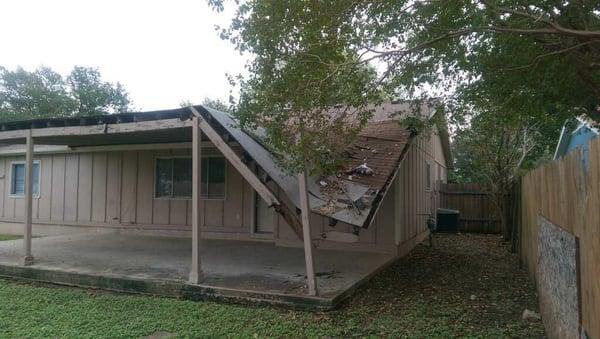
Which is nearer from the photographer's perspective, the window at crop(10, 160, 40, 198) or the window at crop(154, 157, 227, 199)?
the window at crop(154, 157, 227, 199)

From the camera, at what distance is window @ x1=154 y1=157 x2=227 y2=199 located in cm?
1123

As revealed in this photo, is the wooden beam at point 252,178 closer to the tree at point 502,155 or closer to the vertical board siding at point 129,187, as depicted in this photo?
the vertical board siding at point 129,187

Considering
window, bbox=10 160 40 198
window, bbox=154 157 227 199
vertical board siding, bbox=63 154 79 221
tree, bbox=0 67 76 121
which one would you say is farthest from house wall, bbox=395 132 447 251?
tree, bbox=0 67 76 121

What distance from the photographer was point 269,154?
23.3 feet

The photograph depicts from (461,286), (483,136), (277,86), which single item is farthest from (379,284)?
(483,136)

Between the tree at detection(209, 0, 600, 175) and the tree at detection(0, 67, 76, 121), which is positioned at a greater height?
the tree at detection(0, 67, 76, 121)

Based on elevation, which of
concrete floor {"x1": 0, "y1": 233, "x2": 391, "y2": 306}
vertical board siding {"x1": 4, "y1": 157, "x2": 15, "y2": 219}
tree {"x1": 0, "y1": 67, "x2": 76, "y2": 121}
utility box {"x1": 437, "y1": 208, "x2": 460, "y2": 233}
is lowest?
concrete floor {"x1": 0, "y1": 233, "x2": 391, "y2": 306}

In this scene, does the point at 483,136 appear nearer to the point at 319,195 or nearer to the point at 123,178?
the point at 319,195

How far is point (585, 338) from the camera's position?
9.11ft

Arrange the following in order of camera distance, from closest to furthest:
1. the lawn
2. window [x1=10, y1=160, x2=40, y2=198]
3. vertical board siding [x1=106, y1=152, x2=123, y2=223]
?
the lawn
vertical board siding [x1=106, y1=152, x2=123, y2=223]
window [x1=10, y1=160, x2=40, y2=198]

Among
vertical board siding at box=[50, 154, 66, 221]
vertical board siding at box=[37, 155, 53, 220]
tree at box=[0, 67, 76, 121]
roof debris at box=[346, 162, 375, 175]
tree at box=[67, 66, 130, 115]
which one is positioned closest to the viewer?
roof debris at box=[346, 162, 375, 175]

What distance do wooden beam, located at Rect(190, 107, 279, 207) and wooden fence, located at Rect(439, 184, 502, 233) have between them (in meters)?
10.3

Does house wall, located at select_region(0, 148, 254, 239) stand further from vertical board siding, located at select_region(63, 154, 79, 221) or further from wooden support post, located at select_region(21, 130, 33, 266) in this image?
wooden support post, located at select_region(21, 130, 33, 266)

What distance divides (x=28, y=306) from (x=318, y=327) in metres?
3.94
